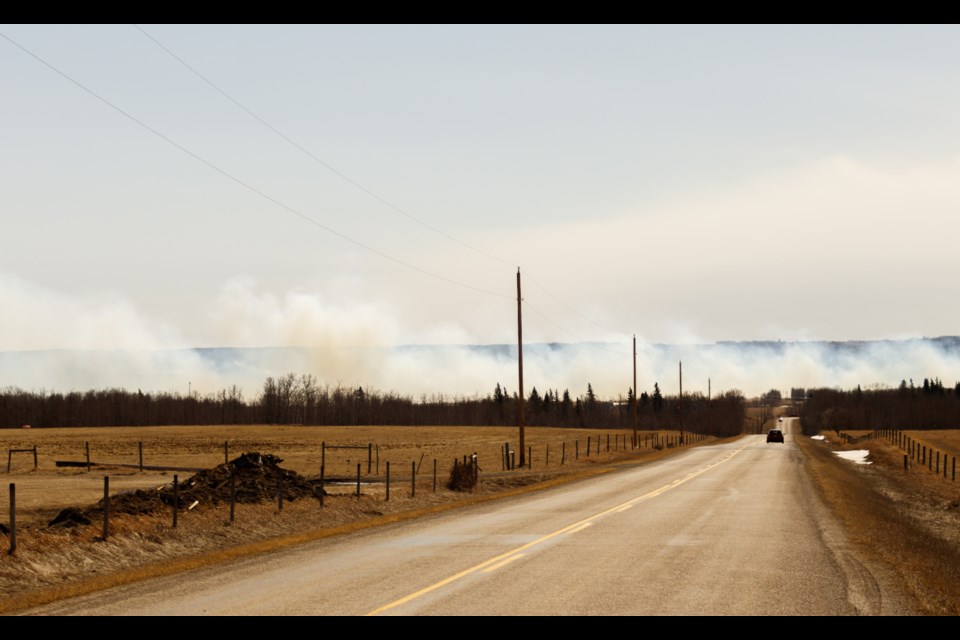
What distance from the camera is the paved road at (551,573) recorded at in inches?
487

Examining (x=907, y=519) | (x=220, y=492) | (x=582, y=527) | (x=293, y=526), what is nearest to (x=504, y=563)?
(x=582, y=527)

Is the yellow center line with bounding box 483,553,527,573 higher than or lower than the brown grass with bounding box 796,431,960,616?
higher

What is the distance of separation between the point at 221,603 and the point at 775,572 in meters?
8.67

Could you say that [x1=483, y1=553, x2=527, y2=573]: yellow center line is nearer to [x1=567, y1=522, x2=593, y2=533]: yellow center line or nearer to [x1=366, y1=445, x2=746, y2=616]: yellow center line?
[x1=366, y1=445, x2=746, y2=616]: yellow center line

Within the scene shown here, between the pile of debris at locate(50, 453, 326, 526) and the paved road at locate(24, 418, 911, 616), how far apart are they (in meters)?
4.77

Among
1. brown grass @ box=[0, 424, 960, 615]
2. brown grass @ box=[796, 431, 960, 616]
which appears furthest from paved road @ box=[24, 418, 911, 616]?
brown grass @ box=[0, 424, 960, 615]

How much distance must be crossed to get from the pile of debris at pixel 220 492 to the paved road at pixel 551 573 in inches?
188

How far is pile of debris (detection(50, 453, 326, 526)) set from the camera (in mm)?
23438

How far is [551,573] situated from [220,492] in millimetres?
13890

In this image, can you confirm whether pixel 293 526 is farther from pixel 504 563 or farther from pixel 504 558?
pixel 504 563

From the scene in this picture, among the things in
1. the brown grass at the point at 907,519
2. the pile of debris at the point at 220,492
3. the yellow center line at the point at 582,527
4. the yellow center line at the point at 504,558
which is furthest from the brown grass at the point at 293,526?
the yellow center line at the point at 582,527

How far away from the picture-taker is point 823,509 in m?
28.6

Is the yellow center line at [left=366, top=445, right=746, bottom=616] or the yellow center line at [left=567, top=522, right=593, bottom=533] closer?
the yellow center line at [left=366, top=445, right=746, bottom=616]
